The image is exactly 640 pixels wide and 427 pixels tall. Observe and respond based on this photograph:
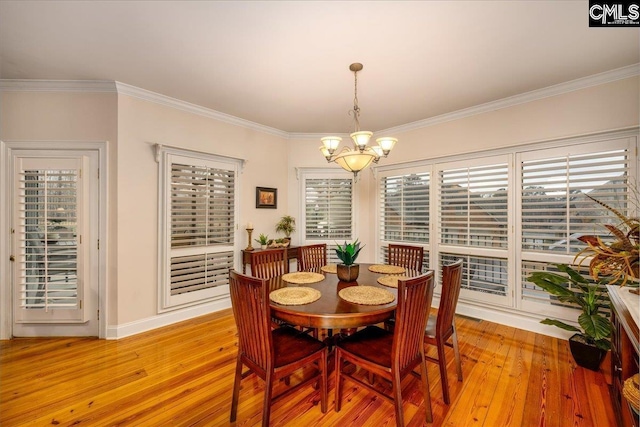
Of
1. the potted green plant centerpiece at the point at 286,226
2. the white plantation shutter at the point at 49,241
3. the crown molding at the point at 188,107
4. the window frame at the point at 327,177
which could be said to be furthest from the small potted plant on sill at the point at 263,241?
the white plantation shutter at the point at 49,241

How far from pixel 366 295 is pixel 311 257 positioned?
1.45 m

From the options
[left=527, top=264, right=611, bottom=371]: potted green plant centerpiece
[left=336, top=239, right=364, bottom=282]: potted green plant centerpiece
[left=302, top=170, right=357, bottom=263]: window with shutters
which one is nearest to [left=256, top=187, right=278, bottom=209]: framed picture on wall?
[left=302, top=170, right=357, bottom=263]: window with shutters

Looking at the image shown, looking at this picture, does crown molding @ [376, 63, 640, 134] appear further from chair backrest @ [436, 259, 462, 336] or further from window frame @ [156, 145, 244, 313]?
window frame @ [156, 145, 244, 313]

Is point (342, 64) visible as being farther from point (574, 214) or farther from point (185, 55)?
point (574, 214)

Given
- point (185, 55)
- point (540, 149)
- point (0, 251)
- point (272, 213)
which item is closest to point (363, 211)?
point (272, 213)

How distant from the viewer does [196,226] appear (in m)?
3.51

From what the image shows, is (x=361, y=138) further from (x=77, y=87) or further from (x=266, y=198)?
(x=77, y=87)

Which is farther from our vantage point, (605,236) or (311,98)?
(311,98)

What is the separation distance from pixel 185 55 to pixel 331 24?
131 centimetres

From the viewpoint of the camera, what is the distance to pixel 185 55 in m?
2.38

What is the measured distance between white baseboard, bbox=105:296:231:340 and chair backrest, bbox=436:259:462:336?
288 centimetres

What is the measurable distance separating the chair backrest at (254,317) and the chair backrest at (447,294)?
1197 mm

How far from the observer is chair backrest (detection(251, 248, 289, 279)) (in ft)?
8.94

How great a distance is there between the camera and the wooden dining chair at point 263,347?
5.21ft
